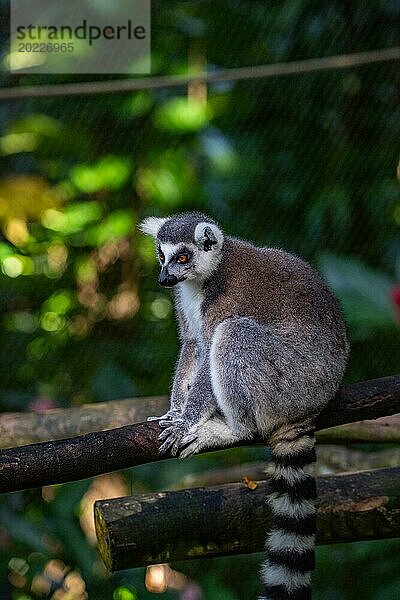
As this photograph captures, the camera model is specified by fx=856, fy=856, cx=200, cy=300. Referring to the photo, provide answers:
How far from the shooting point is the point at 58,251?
413 cm

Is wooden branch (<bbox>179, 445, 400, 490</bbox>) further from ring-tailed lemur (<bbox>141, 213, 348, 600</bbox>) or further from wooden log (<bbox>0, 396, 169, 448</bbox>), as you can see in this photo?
ring-tailed lemur (<bbox>141, 213, 348, 600</bbox>)

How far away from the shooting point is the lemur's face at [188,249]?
2.32 meters

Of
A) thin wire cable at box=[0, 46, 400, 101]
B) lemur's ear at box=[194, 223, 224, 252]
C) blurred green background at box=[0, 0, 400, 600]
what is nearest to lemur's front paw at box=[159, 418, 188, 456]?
lemur's ear at box=[194, 223, 224, 252]

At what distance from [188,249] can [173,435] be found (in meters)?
0.53

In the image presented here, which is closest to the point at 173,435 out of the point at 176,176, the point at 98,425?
the point at 98,425

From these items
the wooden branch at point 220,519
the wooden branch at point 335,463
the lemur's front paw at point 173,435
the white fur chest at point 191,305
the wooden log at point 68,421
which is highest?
the white fur chest at point 191,305

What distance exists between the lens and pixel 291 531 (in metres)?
2.05

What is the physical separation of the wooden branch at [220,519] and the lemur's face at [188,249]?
588 millimetres

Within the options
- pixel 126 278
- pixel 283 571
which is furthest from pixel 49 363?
pixel 283 571

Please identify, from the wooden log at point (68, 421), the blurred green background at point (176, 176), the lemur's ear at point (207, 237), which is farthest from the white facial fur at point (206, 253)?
the blurred green background at point (176, 176)

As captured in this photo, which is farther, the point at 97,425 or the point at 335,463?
the point at 335,463

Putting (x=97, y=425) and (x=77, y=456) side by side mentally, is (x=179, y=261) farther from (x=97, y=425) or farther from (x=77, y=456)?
(x=97, y=425)

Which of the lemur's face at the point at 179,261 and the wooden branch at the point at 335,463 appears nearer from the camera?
the lemur's face at the point at 179,261

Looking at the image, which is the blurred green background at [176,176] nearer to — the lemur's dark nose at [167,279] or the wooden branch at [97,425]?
the wooden branch at [97,425]
